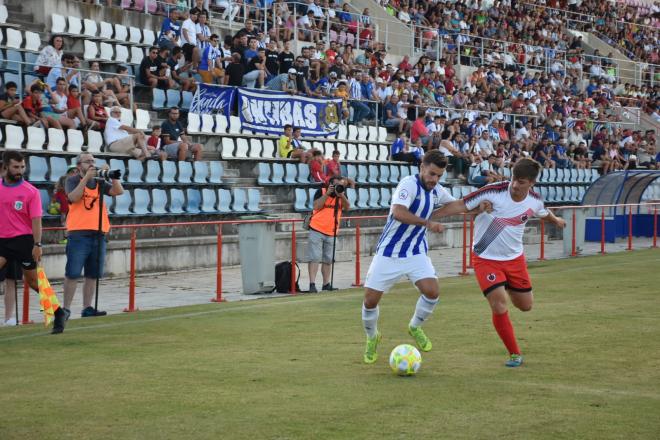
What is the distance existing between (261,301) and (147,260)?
13.2ft

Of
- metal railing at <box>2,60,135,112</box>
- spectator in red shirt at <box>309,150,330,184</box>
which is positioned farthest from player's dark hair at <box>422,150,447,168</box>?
spectator in red shirt at <box>309,150,330,184</box>

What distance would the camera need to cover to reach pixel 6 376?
9.30m

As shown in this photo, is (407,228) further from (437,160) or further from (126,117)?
(126,117)

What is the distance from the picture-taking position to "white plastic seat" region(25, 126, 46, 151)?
19844 mm

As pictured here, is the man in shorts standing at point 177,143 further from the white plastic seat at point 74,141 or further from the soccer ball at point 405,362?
the soccer ball at point 405,362

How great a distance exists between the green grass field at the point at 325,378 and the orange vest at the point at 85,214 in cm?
130

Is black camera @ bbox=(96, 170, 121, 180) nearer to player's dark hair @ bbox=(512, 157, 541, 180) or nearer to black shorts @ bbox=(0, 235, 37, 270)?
black shorts @ bbox=(0, 235, 37, 270)

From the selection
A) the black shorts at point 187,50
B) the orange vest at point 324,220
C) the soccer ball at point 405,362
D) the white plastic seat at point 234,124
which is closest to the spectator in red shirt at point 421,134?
the white plastic seat at point 234,124

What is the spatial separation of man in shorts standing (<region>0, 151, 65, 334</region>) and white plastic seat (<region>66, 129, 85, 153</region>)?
836cm

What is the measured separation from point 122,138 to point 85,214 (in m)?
7.78

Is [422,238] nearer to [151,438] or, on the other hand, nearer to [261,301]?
[151,438]

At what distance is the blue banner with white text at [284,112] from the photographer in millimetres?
25781

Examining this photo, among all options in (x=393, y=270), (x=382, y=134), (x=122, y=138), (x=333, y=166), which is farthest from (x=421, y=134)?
(x=393, y=270)

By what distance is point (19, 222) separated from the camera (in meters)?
12.1
